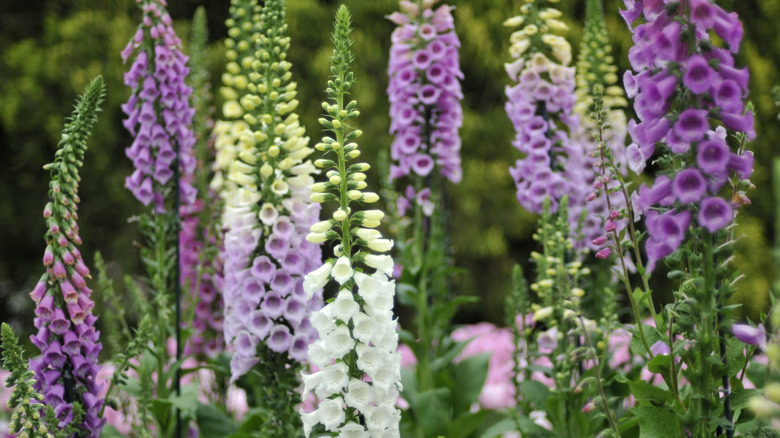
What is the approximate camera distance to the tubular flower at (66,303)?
7.04 ft

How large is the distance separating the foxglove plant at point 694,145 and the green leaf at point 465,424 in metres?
1.24

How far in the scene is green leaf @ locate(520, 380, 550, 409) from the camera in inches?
108

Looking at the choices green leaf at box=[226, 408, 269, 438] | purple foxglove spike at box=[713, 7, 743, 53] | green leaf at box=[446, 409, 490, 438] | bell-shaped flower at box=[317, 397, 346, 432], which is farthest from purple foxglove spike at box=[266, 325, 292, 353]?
purple foxglove spike at box=[713, 7, 743, 53]

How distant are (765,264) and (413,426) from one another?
5.73 metres

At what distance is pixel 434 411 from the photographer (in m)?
2.94

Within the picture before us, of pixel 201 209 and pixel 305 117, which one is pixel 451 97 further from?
pixel 305 117

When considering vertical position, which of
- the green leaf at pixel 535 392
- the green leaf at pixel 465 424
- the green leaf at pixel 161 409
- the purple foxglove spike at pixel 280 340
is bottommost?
the green leaf at pixel 465 424

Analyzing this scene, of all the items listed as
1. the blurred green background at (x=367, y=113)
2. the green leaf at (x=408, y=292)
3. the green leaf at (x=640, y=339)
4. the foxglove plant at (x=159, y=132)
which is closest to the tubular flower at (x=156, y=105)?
the foxglove plant at (x=159, y=132)

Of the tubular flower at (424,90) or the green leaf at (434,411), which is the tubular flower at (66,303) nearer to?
the green leaf at (434,411)

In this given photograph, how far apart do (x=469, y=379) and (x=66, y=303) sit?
176cm

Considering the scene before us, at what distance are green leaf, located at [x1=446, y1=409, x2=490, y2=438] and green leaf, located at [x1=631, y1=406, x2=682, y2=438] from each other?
1.08 m

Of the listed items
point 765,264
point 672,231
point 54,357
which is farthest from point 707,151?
point 765,264

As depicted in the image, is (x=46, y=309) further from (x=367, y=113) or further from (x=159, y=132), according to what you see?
(x=367, y=113)

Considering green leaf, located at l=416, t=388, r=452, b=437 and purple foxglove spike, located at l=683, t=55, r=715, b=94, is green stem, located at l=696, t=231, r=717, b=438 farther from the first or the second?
green leaf, located at l=416, t=388, r=452, b=437
